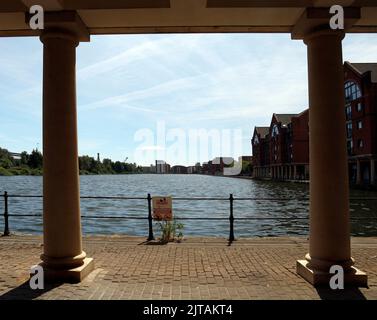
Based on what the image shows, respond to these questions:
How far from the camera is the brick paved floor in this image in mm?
5453

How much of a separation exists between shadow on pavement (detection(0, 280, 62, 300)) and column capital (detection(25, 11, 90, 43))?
3731mm

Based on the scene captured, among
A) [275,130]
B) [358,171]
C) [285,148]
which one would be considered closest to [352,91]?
[358,171]

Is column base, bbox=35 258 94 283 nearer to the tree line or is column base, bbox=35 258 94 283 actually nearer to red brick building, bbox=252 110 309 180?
red brick building, bbox=252 110 309 180

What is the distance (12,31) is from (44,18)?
1103 millimetres

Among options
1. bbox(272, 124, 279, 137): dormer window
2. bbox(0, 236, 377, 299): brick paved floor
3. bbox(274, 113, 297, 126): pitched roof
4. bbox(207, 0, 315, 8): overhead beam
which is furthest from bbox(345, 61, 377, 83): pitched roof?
bbox(207, 0, 315, 8): overhead beam

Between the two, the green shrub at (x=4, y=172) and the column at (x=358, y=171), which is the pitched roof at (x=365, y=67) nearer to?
the column at (x=358, y=171)

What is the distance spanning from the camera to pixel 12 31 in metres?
6.60

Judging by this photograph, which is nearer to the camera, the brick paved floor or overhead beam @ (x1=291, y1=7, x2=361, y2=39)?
the brick paved floor

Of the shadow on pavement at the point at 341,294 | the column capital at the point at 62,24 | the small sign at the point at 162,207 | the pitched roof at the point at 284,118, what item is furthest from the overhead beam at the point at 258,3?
the pitched roof at the point at 284,118

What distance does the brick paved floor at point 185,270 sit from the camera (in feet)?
17.9

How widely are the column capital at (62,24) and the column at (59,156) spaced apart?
0.06 ft

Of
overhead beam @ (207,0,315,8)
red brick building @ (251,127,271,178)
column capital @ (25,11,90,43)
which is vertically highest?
red brick building @ (251,127,271,178)

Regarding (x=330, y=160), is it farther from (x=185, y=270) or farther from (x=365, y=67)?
(x=365, y=67)
